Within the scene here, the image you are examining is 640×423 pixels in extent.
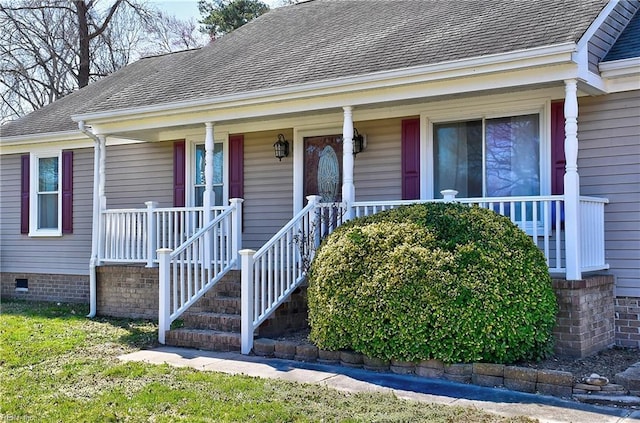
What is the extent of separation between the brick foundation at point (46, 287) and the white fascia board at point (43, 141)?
8.52 feet

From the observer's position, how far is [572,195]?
724 centimetres

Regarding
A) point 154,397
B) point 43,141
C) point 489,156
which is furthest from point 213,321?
point 43,141

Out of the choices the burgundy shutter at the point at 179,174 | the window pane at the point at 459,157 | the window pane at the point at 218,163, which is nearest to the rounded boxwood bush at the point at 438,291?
the window pane at the point at 459,157

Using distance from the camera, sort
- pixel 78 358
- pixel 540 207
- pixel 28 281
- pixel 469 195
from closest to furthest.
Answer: pixel 78 358 → pixel 540 207 → pixel 469 195 → pixel 28 281

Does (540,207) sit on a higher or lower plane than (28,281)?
higher

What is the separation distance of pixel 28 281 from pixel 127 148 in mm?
3634

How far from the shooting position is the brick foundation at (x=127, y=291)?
10492 mm

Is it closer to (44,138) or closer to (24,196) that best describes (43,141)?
(44,138)

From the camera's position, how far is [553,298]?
22.7ft

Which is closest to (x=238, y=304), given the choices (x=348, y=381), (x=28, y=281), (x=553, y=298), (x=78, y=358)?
(x=78, y=358)

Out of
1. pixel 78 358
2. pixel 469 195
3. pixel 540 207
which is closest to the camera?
pixel 78 358

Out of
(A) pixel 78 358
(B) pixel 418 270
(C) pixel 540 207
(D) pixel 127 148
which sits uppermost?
(D) pixel 127 148

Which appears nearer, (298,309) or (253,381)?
(253,381)

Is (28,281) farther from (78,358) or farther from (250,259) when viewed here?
(250,259)
